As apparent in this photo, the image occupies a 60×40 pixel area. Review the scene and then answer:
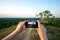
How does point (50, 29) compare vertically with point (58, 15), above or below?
below

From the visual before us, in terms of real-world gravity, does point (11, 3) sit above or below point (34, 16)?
above

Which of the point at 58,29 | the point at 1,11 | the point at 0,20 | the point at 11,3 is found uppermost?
the point at 11,3

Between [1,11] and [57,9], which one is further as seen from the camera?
[57,9]

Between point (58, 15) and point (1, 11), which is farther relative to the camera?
point (58, 15)

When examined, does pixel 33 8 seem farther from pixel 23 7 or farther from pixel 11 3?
pixel 11 3

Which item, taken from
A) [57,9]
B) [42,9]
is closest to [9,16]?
[42,9]

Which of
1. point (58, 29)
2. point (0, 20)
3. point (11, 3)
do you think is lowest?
point (58, 29)

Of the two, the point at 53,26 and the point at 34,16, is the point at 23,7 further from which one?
the point at 53,26

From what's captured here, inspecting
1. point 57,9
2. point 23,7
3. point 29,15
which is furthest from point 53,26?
point 23,7
